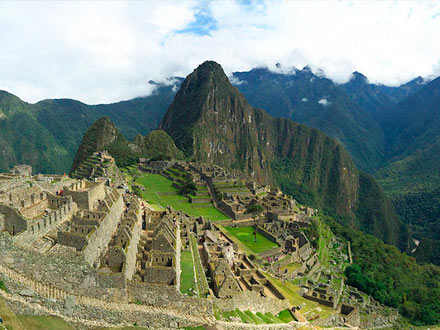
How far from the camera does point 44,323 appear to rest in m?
13.7

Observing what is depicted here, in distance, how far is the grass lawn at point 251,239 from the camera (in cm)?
4259

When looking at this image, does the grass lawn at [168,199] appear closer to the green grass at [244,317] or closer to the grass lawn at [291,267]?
the grass lawn at [291,267]

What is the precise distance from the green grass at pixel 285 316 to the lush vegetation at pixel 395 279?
1026 inches

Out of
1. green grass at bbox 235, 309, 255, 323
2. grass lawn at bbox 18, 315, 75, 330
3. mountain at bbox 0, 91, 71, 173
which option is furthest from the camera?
mountain at bbox 0, 91, 71, 173

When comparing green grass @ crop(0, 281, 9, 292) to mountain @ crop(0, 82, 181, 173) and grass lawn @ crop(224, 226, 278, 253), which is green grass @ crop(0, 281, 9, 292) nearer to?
grass lawn @ crop(224, 226, 278, 253)

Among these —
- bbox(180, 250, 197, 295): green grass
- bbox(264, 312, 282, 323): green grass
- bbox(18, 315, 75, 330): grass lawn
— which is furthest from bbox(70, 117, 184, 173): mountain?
bbox(18, 315, 75, 330): grass lawn

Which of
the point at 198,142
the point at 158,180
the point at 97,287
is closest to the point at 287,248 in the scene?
the point at 97,287

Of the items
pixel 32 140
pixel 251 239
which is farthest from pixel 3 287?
pixel 32 140

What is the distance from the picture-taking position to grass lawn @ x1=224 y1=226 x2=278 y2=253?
42594 mm

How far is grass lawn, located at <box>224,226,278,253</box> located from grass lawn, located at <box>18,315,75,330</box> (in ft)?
96.9

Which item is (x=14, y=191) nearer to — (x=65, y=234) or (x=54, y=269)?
(x=65, y=234)

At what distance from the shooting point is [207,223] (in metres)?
40.0

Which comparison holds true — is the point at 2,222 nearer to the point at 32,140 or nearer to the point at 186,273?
the point at 186,273

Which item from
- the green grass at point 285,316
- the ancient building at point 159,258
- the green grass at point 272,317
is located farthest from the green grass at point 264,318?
the ancient building at point 159,258
